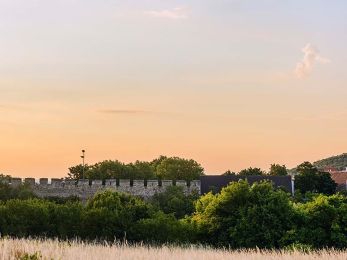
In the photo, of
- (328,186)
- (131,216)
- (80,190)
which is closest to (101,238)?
(131,216)

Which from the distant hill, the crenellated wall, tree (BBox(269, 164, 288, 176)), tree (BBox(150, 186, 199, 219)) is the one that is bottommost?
tree (BBox(150, 186, 199, 219))

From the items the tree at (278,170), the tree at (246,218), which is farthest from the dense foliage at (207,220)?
the tree at (278,170)

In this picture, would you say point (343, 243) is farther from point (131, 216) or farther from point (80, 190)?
point (80, 190)

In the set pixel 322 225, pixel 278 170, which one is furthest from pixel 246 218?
pixel 278 170

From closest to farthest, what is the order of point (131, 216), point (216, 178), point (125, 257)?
point (125, 257) → point (131, 216) → point (216, 178)

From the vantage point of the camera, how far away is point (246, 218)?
25703 mm

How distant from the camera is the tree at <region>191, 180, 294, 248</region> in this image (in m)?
25.5

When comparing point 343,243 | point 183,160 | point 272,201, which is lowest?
point 343,243

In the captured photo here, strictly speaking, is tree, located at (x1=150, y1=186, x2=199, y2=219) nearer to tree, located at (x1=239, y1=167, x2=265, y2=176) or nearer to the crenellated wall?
the crenellated wall

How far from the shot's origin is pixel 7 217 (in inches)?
935

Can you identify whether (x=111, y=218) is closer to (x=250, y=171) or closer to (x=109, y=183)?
(x=109, y=183)

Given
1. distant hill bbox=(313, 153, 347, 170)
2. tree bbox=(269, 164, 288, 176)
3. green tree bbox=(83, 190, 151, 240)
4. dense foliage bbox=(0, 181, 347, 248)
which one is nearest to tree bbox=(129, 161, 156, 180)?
tree bbox=(269, 164, 288, 176)

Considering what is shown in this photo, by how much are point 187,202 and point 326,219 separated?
22842mm

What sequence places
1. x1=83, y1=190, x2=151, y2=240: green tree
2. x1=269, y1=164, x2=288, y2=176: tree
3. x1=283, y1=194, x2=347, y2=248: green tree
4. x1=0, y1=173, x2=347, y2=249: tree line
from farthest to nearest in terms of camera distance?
x1=269, y1=164, x2=288, y2=176: tree, x1=283, y1=194, x2=347, y2=248: green tree, x1=83, y1=190, x2=151, y2=240: green tree, x1=0, y1=173, x2=347, y2=249: tree line
